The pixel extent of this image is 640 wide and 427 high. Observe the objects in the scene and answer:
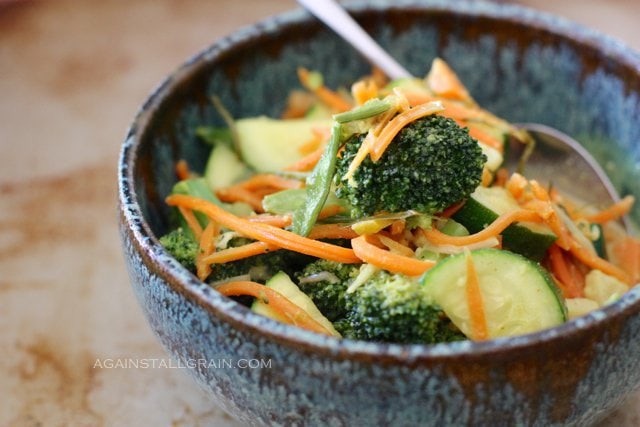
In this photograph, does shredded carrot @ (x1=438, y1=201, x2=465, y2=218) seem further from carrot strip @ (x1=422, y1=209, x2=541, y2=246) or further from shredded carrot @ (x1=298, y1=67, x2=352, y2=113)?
shredded carrot @ (x1=298, y1=67, x2=352, y2=113)

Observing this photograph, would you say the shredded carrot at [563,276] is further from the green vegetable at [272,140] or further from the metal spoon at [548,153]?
the green vegetable at [272,140]

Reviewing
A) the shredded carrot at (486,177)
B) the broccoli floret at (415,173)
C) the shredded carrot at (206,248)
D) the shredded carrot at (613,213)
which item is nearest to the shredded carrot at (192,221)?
the shredded carrot at (206,248)

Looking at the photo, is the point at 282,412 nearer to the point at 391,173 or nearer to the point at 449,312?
the point at 449,312

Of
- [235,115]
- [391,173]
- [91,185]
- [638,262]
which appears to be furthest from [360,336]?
[91,185]

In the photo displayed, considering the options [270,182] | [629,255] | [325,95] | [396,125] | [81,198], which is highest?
[396,125]

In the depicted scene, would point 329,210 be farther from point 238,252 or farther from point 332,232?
point 238,252

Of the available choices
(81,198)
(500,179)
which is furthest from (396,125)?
(81,198)
